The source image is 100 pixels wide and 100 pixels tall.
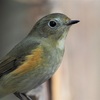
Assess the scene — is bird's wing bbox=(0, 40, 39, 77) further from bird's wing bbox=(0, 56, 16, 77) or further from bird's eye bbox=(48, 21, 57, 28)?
bird's eye bbox=(48, 21, 57, 28)

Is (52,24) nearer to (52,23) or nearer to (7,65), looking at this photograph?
(52,23)

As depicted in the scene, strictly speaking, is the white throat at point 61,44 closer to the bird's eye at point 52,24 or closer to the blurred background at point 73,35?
the bird's eye at point 52,24

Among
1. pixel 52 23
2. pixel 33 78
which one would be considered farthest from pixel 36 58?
pixel 52 23

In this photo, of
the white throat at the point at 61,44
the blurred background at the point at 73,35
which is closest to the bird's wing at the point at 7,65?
the white throat at the point at 61,44

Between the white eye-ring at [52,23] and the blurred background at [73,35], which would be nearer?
the white eye-ring at [52,23]

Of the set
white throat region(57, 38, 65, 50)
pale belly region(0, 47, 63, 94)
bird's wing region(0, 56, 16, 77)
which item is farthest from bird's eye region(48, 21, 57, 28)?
bird's wing region(0, 56, 16, 77)

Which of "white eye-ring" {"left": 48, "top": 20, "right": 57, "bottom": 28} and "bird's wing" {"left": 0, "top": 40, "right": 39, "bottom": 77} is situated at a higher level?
"white eye-ring" {"left": 48, "top": 20, "right": 57, "bottom": 28}

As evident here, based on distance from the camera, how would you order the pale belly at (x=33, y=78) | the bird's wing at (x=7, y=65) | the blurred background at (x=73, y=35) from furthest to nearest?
the blurred background at (x=73, y=35), the bird's wing at (x=7, y=65), the pale belly at (x=33, y=78)
